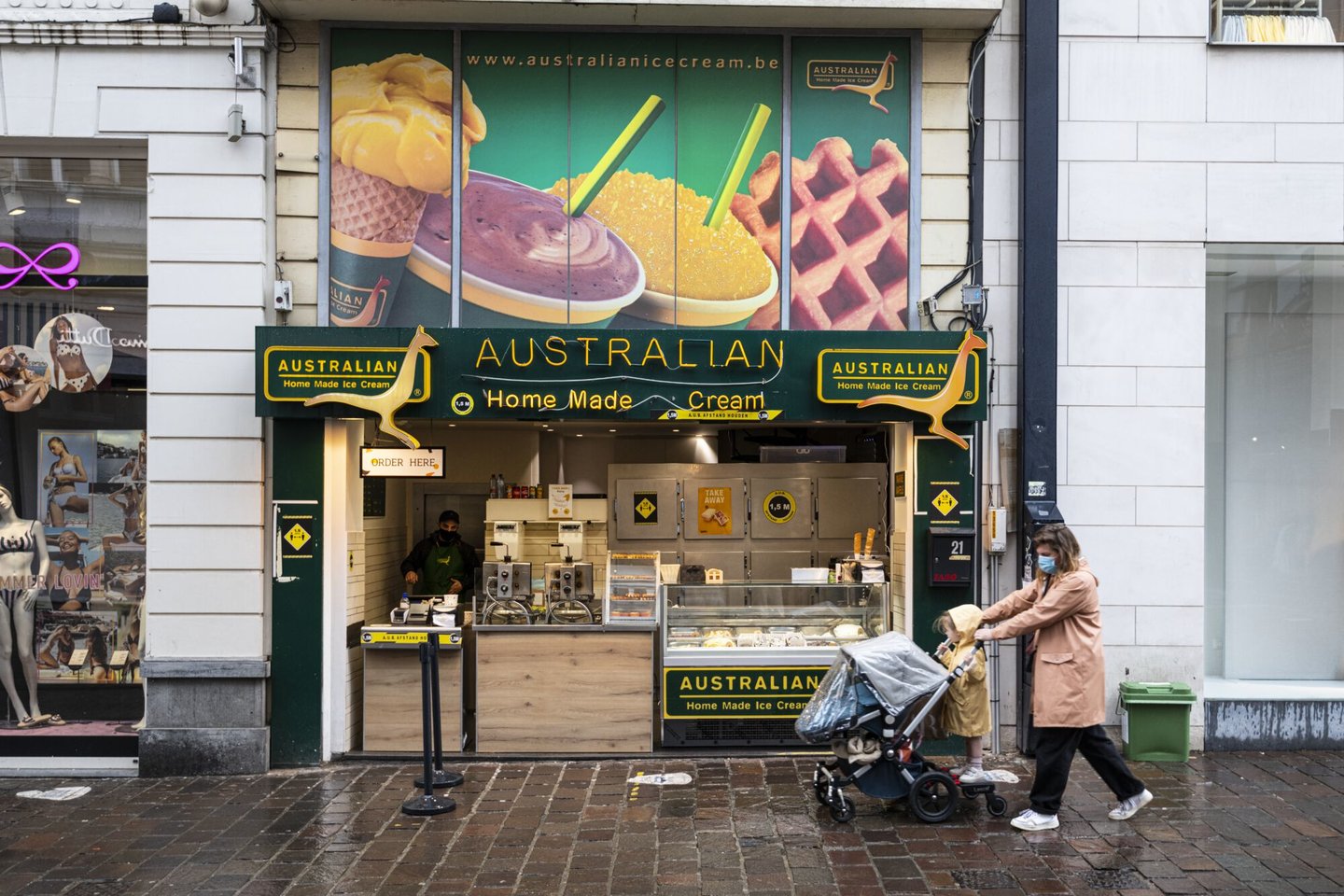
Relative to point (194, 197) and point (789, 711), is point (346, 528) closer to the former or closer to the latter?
point (194, 197)

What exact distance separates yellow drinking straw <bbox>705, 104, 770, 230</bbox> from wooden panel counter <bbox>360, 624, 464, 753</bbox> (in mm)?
4039

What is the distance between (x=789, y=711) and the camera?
8461mm

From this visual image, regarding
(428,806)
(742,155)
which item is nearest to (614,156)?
(742,155)

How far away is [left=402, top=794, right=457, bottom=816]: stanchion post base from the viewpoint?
23.1 feet

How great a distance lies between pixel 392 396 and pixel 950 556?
439 centimetres

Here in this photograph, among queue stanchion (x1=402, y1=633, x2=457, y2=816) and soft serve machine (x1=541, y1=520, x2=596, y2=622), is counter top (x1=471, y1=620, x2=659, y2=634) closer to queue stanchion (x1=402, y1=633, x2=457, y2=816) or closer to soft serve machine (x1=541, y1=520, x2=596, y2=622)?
soft serve machine (x1=541, y1=520, x2=596, y2=622)

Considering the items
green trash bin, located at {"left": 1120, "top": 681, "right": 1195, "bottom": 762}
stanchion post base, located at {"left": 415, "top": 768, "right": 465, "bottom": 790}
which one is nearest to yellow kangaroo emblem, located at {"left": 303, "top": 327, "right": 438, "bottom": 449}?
Result: stanchion post base, located at {"left": 415, "top": 768, "right": 465, "bottom": 790}

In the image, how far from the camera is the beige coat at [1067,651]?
260 inches

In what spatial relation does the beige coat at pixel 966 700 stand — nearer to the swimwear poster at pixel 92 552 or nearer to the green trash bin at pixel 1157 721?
the green trash bin at pixel 1157 721

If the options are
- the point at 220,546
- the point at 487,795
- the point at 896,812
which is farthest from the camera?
the point at 220,546

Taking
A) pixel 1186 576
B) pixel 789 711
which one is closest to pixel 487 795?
pixel 789 711

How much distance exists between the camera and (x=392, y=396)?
809 centimetres

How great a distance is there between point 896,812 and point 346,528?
4.71 metres

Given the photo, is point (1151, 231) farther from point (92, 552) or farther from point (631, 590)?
point (92, 552)
